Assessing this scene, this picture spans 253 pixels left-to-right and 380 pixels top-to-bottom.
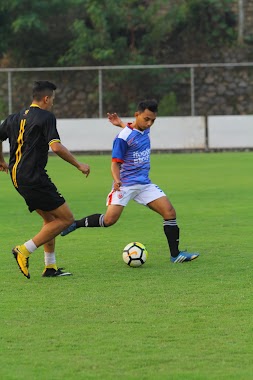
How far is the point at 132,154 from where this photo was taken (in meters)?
10.9

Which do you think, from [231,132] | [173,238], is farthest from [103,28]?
[173,238]

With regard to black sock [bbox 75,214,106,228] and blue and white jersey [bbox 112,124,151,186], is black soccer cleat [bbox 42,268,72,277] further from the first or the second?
blue and white jersey [bbox 112,124,151,186]

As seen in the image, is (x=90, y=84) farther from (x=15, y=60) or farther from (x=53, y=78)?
(x=15, y=60)

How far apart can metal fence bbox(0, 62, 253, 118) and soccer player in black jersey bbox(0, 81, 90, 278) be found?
24891mm

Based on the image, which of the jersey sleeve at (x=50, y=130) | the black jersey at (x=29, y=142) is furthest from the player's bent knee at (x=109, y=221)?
the jersey sleeve at (x=50, y=130)

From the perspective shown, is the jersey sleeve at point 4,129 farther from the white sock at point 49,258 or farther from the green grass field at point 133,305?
the green grass field at point 133,305

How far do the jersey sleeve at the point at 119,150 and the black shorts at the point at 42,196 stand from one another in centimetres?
127

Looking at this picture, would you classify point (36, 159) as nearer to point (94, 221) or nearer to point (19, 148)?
point (19, 148)

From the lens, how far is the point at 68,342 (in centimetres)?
696

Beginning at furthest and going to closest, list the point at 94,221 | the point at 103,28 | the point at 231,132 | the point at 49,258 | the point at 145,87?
the point at 103,28, the point at 145,87, the point at 231,132, the point at 94,221, the point at 49,258

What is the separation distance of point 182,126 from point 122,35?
6689 millimetres

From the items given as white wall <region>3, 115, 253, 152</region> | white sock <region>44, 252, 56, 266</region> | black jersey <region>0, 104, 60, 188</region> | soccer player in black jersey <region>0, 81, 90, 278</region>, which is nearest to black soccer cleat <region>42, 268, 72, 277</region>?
white sock <region>44, 252, 56, 266</region>

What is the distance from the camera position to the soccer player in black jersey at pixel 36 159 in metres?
9.47

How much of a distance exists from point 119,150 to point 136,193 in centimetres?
52
